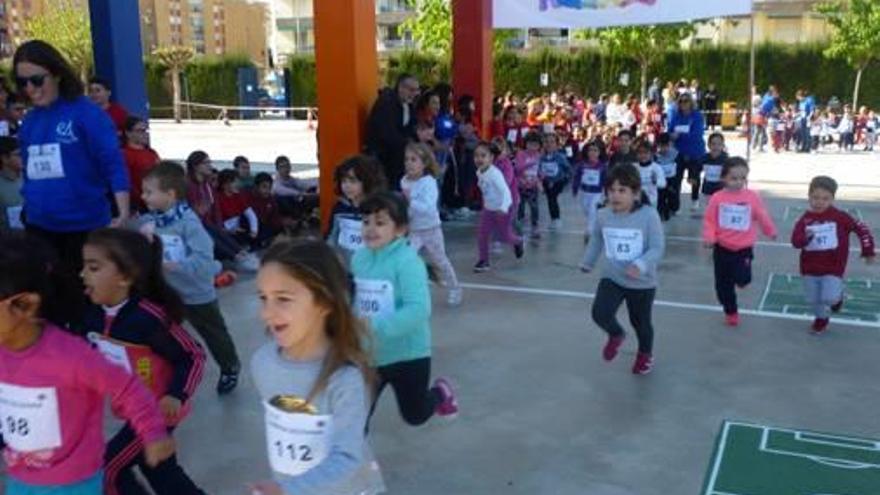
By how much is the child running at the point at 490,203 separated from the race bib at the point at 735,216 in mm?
2521

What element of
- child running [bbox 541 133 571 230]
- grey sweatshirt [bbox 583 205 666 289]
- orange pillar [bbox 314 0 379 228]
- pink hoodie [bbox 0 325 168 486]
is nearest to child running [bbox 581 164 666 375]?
grey sweatshirt [bbox 583 205 666 289]

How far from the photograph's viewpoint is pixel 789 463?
4605 millimetres

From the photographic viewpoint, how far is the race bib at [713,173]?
11.7 meters

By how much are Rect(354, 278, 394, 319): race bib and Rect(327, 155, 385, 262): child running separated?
1209 mm

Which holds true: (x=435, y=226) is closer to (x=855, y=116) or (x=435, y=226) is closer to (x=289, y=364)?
(x=289, y=364)

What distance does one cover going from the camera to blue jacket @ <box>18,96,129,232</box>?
15.9 ft

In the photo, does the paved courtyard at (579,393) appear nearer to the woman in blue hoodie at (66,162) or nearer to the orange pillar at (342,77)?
the woman in blue hoodie at (66,162)

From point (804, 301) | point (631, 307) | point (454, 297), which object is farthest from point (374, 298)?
point (804, 301)

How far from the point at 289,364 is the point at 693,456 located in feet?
9.24

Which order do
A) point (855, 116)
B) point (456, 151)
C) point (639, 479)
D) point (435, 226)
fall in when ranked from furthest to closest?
point (855, 116) → point (456, 151) → point (435, 226) → point (639, 479)

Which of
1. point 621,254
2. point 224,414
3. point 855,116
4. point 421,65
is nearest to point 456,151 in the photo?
point 621,254

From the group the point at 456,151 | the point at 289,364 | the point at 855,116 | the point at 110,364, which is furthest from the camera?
the point at 855,116

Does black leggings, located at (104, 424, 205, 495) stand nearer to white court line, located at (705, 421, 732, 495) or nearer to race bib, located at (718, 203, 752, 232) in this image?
white court line, located at (705, 421, 732, 495)

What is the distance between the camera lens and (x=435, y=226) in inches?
297
